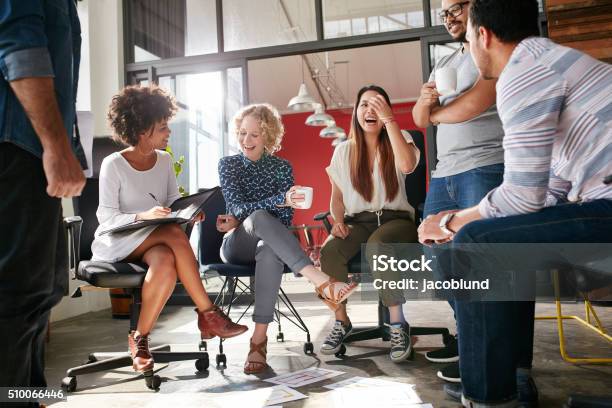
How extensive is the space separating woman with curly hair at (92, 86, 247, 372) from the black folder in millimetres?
49

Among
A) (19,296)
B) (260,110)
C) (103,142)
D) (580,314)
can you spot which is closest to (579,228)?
(19,296)

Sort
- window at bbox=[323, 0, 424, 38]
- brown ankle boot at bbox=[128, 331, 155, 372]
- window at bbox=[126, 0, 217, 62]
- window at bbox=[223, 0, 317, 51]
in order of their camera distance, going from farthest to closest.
Answer: window at bbox=[126, 0, 217, 62] → window at bbox=[223, 0, 317, 51] → window at bbox=[323, 0, 424, 38] → brown ankle boot at bbox=[128, 331, 155, 372]

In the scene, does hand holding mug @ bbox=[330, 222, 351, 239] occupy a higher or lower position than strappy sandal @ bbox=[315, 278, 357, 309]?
higher

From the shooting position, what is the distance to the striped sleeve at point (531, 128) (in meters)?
1.02

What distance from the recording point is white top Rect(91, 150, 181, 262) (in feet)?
6.64

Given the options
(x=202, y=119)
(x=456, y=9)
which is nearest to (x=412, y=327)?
(x=456, y=9)

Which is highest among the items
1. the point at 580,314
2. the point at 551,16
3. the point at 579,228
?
the point at 551,16

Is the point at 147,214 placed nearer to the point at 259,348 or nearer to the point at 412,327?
the point at 259,348

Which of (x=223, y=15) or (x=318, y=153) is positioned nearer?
(x=223, y=15)

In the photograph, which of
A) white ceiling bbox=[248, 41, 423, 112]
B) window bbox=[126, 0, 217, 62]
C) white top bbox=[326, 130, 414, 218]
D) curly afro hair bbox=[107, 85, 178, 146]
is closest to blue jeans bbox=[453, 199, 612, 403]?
white top bbox=[326, 130, 414, 218]

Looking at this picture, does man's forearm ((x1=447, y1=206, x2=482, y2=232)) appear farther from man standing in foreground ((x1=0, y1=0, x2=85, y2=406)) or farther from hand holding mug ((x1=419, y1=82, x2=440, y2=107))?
man standing in foreground ((x1=0, y1=0, x2=85, y2=406))

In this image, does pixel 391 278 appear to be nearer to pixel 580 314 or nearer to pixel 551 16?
pixel 580 314

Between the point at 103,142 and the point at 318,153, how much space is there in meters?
7.20

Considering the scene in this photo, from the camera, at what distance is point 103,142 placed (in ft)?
8.43
